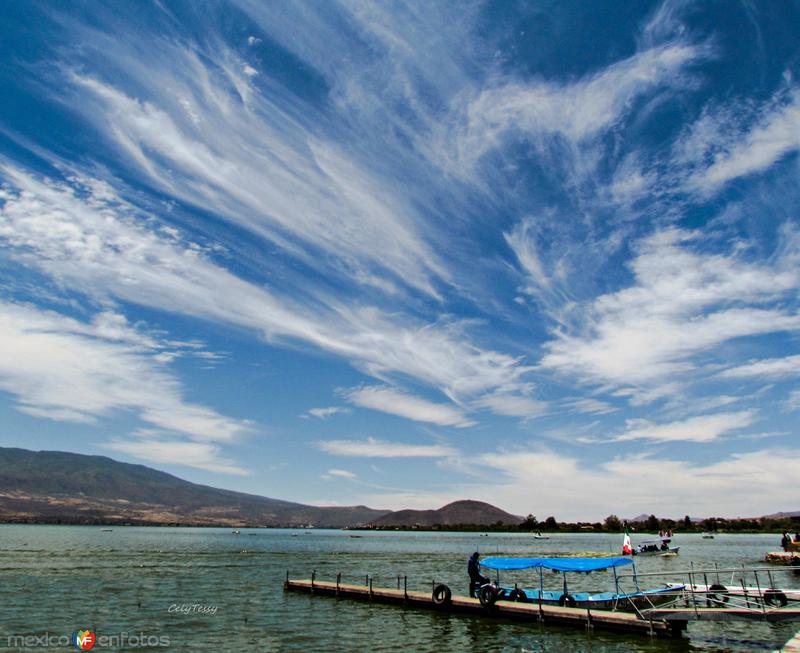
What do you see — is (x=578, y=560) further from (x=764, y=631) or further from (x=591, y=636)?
(x=764, y=631)

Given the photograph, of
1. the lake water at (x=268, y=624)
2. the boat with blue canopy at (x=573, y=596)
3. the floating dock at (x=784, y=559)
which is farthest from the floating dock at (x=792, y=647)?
the floating dock at (x=784, y=559)

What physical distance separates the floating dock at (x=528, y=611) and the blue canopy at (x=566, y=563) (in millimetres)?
3121

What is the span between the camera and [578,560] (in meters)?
39.2

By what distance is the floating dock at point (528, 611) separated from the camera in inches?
1249

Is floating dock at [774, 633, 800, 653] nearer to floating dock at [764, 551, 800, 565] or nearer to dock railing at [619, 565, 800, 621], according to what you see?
dock railing at [619, 565, 800, 621]

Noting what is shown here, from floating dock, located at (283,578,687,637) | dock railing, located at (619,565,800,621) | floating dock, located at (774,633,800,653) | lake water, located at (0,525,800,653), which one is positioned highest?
dock railing, located at (619,565,800,621)

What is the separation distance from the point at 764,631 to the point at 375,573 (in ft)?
171

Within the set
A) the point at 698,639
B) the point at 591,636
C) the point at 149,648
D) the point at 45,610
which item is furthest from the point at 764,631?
the point at 45,610

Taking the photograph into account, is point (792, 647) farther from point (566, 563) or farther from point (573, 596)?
point (573, 596)

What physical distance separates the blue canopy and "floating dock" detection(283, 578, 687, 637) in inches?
123

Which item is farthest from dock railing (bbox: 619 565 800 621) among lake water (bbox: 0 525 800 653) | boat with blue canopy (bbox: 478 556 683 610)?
lake water (bbox: 0 525 800 653)

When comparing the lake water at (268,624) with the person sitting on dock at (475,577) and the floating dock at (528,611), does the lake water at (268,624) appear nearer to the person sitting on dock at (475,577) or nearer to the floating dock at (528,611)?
the floating dock at (528,611)

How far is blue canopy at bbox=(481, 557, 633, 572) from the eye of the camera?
1511 inches

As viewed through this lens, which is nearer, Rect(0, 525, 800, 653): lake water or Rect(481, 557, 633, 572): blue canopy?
Rect(0, 525, 800, 653): lake water
